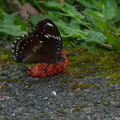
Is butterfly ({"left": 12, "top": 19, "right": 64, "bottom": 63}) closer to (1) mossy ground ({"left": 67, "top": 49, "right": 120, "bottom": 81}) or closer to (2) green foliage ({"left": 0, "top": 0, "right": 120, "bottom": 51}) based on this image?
(1) mossy ground ({"left": 67, "top": 49, "right": 120, "bottom": 81})

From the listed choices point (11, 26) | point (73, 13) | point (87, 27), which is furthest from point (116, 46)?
point (11, 26)

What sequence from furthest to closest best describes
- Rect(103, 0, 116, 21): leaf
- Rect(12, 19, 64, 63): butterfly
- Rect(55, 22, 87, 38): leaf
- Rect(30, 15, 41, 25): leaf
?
Rect(30, 15, 41, 25): leaf
Rect(103, 0, 116, 21): leaf
Rect(55, 22, 87, 38): leaf
Rect(12, 19, 64, 63): butterfly

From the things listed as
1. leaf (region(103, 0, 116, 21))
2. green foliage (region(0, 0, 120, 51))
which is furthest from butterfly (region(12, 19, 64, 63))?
leaf (region(103, 0, 116, 21))

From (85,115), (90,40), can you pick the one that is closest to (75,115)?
(85,115)

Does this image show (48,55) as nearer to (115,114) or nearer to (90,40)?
(90,40)

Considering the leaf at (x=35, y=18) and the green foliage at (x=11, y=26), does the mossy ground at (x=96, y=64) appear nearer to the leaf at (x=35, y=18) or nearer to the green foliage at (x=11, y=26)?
the green foliage at (x=11, y=26)


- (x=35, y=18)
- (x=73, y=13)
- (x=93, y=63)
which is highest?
(x=73, y=13)

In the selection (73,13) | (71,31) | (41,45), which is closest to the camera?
(41,45)

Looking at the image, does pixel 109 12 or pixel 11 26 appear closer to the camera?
pixel 11 26

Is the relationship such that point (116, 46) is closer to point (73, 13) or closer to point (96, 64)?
point (96, 64)

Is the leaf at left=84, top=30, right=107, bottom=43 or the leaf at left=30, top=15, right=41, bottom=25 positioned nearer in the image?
the leaf at left=84, top=30, right=107, bottom=43
